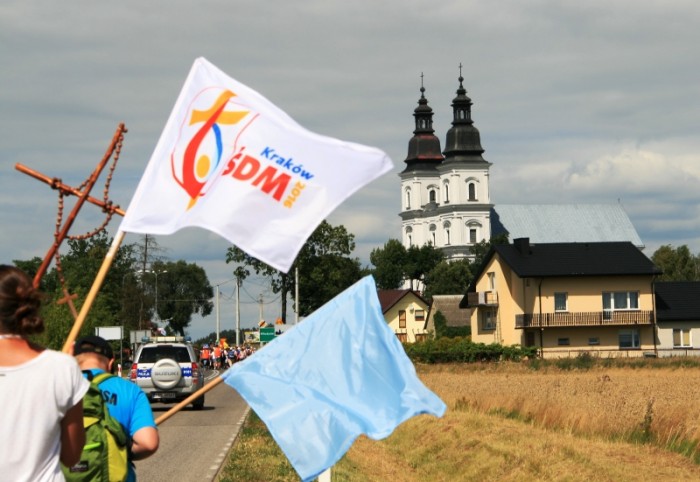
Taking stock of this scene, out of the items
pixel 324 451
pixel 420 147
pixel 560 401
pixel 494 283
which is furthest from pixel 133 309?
pixel 420 147

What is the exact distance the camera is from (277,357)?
27.7 feet

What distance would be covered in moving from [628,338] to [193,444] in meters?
69.0

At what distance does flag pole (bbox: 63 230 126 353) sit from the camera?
558 cm

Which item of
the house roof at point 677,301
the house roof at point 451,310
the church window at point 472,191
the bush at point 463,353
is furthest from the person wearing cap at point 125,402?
the church window at point 472,191

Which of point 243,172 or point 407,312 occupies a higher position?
point 407,312

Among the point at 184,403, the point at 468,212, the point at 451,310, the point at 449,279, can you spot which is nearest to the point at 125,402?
the point at 184,403

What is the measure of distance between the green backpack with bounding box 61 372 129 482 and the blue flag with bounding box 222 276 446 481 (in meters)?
1.94

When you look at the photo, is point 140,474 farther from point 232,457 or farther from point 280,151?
point 280,151

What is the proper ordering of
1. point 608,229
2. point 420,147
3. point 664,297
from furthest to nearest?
point 420,147 → point 608,229 → point 664,297

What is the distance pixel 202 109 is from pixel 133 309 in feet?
296

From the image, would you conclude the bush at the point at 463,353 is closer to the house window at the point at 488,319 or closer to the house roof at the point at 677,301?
the house window at the point at 488,319

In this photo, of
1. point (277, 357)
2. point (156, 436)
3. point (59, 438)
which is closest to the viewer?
point (59, 438)

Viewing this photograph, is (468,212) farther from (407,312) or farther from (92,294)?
(92,294)

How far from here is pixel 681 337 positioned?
302 ft
